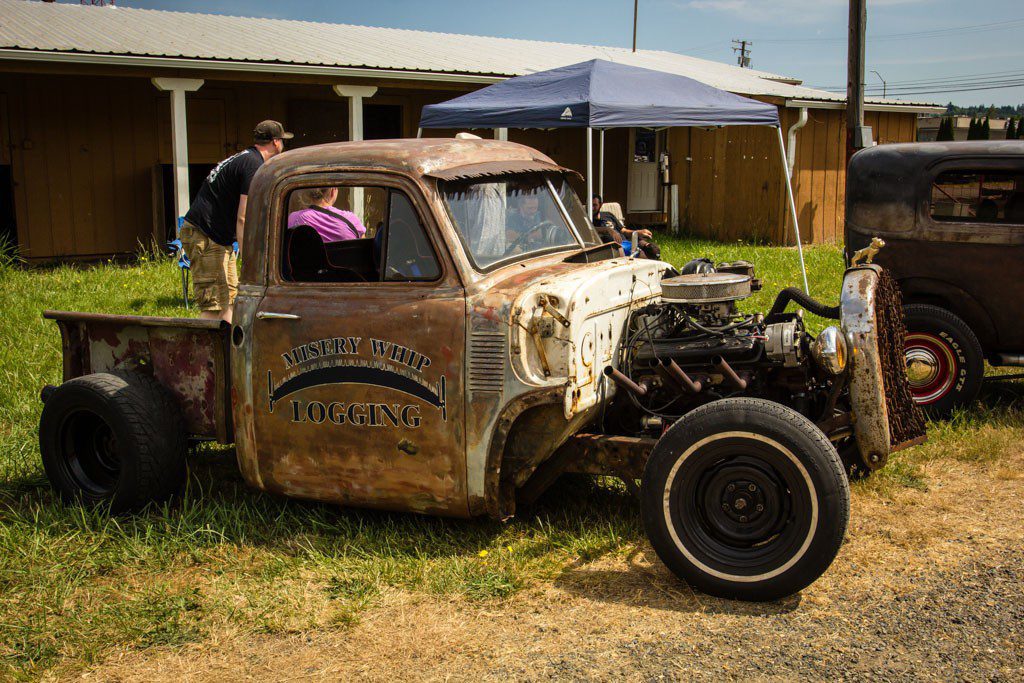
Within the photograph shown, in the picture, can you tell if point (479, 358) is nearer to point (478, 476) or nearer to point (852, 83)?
point (478, 476)

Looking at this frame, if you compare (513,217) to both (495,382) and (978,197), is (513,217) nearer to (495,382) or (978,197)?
(495,382)

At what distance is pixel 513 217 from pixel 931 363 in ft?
10.5

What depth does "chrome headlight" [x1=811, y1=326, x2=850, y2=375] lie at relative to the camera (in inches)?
155

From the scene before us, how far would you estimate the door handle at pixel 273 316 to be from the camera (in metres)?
4.34

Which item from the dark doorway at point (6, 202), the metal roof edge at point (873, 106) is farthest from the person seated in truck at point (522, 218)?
the metal roof edge at point (873, 106)

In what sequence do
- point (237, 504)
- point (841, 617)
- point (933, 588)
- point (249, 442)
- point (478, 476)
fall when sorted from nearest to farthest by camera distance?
point (841, 617) < point (933, 588) < point (478, 476) < point (249, 442) < point (237, 504)

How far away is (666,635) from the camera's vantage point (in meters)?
3.52

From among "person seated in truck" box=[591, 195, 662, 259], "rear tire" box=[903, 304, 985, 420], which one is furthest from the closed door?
"rear tire" box=[903, 304, 985, 420]

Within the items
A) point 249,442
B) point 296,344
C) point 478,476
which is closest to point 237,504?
point 249,442

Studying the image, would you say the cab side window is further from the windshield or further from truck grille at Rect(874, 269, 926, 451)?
the windshield

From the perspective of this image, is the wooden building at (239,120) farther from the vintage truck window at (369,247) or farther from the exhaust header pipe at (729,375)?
the exhaust header pipe at (729,375)

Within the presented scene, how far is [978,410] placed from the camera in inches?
249

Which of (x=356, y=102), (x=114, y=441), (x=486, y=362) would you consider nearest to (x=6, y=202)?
(x=356, y=102)

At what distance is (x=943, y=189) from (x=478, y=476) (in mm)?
4252
